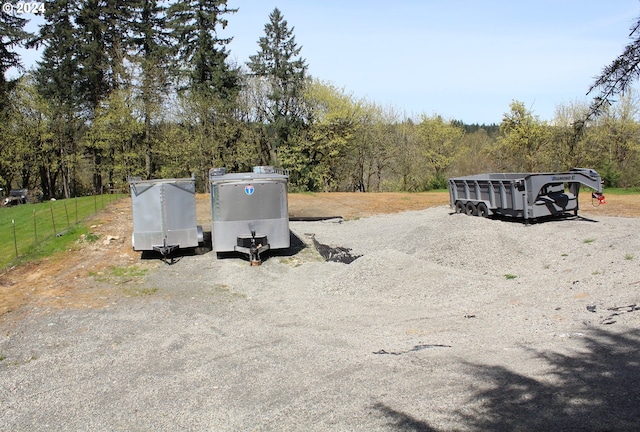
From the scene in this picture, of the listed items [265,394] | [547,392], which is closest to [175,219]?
[265,394]

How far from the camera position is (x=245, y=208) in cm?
1465

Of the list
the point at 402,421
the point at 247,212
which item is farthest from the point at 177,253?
the point at 402,421

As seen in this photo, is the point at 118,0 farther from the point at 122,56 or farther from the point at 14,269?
the point at 14,269

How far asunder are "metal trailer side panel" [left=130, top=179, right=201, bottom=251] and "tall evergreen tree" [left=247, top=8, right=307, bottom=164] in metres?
27.3

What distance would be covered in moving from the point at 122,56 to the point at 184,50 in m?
4.81

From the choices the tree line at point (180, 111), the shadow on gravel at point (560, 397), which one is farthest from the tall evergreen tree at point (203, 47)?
the shadow on gravel at point (560, 397)

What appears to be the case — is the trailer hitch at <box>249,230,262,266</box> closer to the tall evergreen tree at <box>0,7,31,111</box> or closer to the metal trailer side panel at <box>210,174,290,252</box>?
the metal trailer side panel at <box>210,174,290,252</box>

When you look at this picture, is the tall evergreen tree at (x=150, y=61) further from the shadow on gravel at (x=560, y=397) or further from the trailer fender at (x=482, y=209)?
the shadow on gravel at (x=560, y=397)

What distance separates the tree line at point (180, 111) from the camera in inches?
1449

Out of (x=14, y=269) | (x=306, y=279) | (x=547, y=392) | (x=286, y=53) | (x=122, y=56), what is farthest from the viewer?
(x=286, y=53)

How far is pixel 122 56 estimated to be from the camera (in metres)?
36.5

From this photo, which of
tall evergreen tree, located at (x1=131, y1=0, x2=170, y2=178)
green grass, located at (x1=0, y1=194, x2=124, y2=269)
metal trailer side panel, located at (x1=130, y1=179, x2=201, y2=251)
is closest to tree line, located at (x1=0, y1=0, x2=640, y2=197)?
tall evergreen tree, located at (x1=131, y1=0, x2=170, y2=178)

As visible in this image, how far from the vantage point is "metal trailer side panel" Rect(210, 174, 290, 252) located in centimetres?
1456

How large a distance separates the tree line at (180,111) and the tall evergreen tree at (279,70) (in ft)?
0.30
